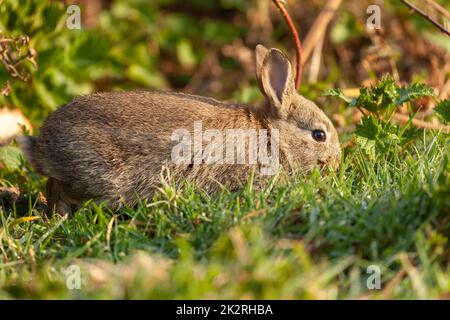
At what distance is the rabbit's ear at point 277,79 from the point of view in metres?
4.93

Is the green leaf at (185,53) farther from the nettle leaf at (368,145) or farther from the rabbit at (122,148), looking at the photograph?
the nettle leaf at (368,145)

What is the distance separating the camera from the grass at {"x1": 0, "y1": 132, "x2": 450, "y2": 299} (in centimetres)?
299

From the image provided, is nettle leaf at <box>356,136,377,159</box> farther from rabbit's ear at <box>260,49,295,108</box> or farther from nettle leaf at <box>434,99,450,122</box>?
rabbit's ear at <box>260,49,295,108</box>

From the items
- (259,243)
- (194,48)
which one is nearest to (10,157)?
(259,243)

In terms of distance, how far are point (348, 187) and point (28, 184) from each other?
2.27m

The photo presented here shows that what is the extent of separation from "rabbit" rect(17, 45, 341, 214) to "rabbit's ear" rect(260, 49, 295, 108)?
0.82ft

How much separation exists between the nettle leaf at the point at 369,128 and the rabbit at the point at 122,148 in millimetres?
442

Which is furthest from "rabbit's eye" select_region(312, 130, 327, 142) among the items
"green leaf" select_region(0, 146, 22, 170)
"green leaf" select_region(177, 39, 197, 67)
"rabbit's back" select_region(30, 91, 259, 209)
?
"green leaf" select_region(177, 39, 197, 67)

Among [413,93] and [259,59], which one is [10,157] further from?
[413,93]

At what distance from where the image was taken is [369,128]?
4730 mm

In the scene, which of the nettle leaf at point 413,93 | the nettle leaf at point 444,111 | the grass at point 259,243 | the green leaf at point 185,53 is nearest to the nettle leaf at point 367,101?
the nettle leaf at point 413,93

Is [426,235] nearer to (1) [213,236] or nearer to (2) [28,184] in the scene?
(1) [213,236]

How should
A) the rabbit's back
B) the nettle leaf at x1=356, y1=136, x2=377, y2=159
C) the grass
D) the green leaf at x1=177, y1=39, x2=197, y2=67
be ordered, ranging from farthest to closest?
the green leaf at x1=177, y1=39, x2=197, y2=67 < the nettle leaf at x1=356, y1=136, x2=377, y2=159 < the rabbit's back < the grass
